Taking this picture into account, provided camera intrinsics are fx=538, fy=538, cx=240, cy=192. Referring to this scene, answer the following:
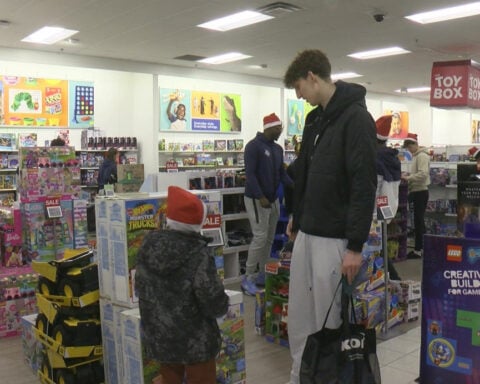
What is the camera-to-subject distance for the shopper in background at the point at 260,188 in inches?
223

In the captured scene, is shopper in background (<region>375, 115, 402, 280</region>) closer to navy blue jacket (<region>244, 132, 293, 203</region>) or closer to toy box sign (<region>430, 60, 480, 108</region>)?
navy blue jacket (<region>244, 132, 293, 203</region>)

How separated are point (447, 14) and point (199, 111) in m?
6.80

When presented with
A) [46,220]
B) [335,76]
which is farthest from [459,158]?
[46,220]

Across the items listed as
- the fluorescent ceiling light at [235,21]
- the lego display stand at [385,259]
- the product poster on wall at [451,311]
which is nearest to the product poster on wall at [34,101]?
the fluorescent ceiling light at [235,21]

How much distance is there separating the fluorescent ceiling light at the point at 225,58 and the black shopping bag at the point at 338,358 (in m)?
9.27

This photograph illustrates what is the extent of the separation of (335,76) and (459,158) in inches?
202

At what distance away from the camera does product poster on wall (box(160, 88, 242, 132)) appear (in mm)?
12539

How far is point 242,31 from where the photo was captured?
8.83 metres

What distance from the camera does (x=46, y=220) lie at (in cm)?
538

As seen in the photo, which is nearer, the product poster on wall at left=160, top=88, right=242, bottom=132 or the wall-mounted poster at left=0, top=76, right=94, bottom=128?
the wall-mounted poster at left=0, top=76, right=94, bottom=128

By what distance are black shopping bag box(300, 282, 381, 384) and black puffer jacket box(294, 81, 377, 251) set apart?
1.27 feet

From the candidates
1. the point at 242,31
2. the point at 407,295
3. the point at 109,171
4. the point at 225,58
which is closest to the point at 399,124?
the point at 225,58

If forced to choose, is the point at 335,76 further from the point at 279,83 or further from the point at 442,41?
the point at 442,41

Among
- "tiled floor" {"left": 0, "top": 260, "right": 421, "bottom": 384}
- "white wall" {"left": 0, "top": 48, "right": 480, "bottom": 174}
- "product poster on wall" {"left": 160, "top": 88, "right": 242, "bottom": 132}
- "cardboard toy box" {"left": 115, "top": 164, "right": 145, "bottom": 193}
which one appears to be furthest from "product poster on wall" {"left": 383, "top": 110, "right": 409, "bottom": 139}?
"tiled floor" {"left": 0, "top": 260, "right": 421, "bottom": 384}
